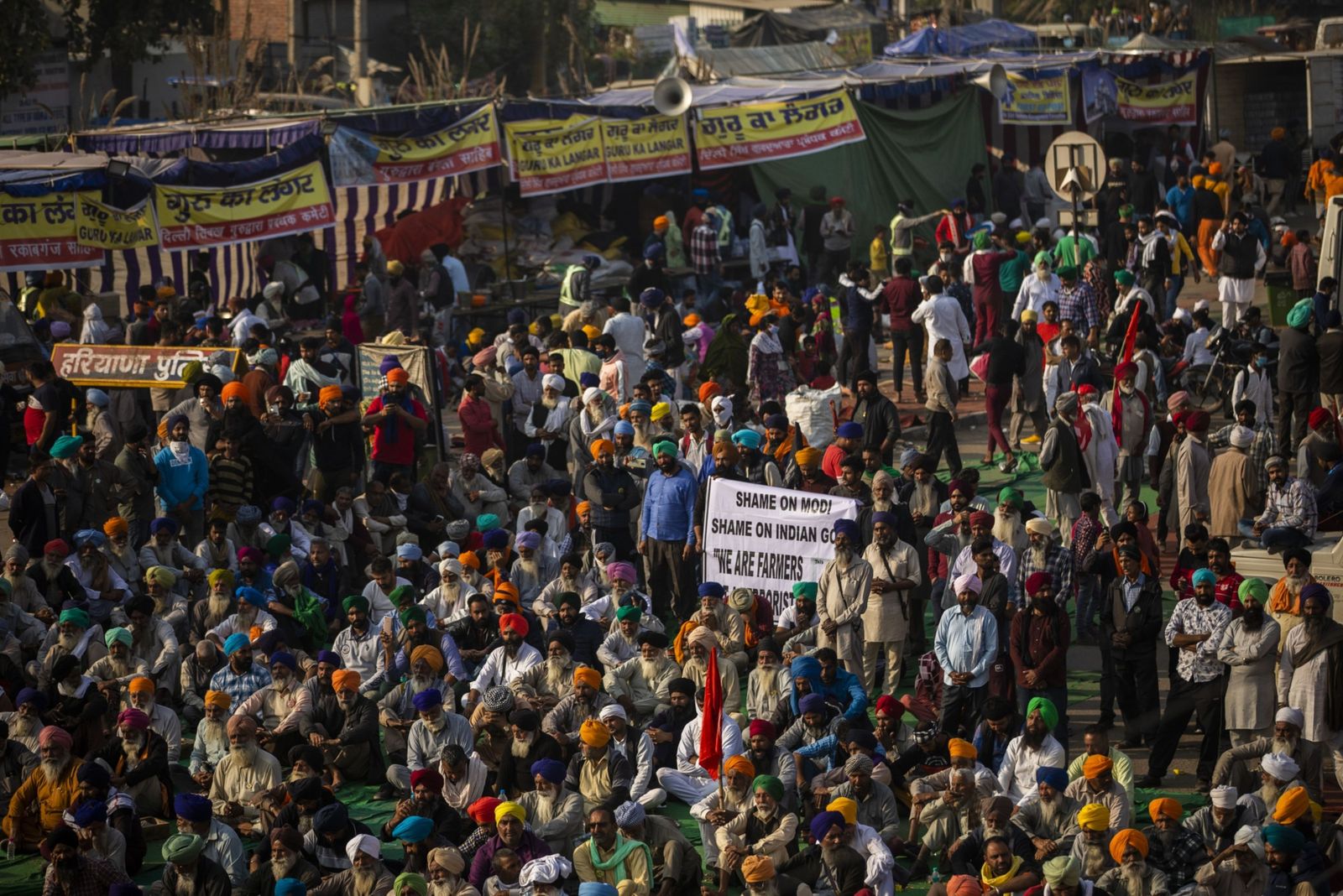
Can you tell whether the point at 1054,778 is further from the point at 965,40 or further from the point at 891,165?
the point at 965,40

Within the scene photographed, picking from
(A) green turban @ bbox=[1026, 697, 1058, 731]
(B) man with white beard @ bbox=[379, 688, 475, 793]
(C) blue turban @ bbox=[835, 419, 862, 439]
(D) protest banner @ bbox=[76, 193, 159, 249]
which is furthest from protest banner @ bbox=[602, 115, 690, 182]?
(A) green turban @ bbox=[1026, 697, 1058, 731]

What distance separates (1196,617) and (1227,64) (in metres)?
24.4

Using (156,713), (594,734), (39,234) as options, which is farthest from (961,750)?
(39,234)

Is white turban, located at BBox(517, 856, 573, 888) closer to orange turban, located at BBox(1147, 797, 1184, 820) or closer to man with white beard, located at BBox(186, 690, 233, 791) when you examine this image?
orange turban, located at BBox(1147, 797, 1184, 820)

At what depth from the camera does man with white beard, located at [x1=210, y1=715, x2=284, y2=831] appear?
12.0m

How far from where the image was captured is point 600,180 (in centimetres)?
2392

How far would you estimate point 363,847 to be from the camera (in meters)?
10.4

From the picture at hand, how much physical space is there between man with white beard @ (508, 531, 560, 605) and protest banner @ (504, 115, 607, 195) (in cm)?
915

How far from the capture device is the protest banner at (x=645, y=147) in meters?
24.1

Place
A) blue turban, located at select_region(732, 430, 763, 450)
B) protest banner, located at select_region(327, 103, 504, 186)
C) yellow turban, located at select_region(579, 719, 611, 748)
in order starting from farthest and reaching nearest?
1. protest banner, located at select_region(327, 103, 504, 186)
2. blue turban, located at select_region(732, 430, 763, 450)
3. yellow turban, located at select_region(579, 719, 611, 748)

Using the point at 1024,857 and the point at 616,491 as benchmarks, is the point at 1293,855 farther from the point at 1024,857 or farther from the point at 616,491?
the point at 616,491

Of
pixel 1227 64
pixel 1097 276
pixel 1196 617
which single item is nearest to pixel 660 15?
pixel 1227 64

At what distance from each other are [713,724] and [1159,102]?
21721mm

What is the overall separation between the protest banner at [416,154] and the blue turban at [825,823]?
13.0m
